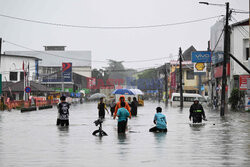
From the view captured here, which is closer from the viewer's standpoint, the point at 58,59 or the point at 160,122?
the point at 160,122

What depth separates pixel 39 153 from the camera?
13.9 m

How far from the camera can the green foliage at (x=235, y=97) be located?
5206 cm

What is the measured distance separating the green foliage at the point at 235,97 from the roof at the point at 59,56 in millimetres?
105376

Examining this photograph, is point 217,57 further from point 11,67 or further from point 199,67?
point 11,67

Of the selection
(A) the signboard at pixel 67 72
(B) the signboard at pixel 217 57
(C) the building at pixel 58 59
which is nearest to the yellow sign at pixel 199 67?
(B) the signboard at pixel 217 57

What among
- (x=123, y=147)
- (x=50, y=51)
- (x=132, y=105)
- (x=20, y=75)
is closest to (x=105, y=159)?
(x=123, y=147)

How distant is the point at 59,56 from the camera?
158125 millimetres

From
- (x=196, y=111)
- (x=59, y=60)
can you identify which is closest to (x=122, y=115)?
(x=196, y=111)

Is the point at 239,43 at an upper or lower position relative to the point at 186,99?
upper

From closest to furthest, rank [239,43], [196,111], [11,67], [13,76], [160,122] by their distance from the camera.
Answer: [160,122], [196,111], [239,43], [11,67], [13,76]

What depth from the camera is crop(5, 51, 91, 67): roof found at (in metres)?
156

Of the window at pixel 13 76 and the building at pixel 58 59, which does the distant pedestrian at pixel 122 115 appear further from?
the building at pixel 58 59

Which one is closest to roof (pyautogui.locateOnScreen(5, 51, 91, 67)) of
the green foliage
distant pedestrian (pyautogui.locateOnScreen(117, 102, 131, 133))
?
the green foliage

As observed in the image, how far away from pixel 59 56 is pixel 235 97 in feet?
361
